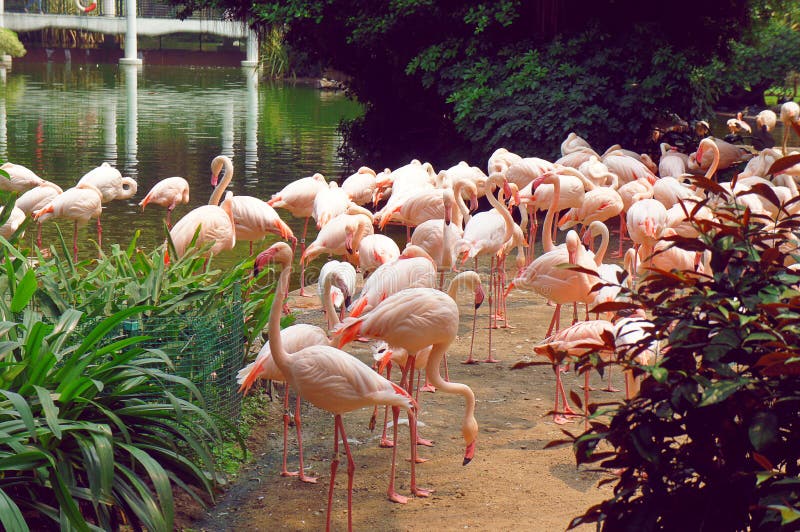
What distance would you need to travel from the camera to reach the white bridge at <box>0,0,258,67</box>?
48.6 m

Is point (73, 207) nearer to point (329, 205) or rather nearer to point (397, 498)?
point (329, 205)

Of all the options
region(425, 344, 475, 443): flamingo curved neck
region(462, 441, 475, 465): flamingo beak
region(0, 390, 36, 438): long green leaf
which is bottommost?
region(462, 441, 475, 465): flamingo beak

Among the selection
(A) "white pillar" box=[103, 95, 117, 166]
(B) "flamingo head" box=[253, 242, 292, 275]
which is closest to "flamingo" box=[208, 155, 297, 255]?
(B) "flamingo head" box=[253, 242, 292, 275]

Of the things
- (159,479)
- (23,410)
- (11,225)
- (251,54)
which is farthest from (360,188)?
(251,54)

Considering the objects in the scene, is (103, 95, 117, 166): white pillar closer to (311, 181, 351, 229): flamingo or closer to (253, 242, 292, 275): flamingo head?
(311, 181, 351, 229): flamingo

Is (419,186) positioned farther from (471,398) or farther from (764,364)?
(764,364)

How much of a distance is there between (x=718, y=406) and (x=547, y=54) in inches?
441

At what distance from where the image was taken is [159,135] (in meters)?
19.2

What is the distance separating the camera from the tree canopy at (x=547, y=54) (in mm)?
12297

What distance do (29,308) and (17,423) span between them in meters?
1.01

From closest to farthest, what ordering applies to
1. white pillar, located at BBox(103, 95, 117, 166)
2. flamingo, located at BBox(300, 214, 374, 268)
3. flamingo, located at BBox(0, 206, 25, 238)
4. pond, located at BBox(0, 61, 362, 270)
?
1. flamingo, located at BBox(300, 214, 374, 268)
2. flamingo, located at BBox(0, 206, 25, 238)
3. pond, located at BBox(0, 61, 362, 270)
4. white pillar, located at BBox(103, 95, 117, 166)

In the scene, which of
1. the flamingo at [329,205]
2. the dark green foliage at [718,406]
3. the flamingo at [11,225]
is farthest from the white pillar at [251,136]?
the dark green foliage at [718,406]

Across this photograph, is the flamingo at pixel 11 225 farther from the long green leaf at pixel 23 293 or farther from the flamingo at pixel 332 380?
the flamingo at pixel 332 380

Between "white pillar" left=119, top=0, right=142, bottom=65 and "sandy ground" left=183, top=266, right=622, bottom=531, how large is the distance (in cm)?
4590
